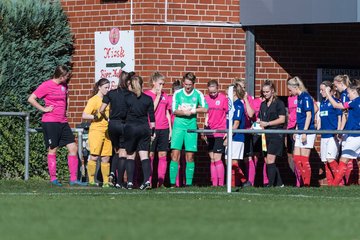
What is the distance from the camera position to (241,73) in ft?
76.7

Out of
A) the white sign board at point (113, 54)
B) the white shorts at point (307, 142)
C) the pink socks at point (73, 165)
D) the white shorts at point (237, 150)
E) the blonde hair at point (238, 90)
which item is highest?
the white sign board at point (113, 54)

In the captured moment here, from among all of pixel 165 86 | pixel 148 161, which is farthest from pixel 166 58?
pixel 148 161

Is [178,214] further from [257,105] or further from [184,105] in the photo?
[257,105]

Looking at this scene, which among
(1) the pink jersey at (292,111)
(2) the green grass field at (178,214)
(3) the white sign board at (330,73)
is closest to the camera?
(2) the green grass field at (178,214)

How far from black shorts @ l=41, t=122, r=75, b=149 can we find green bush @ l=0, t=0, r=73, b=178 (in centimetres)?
225

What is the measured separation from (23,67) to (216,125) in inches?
147

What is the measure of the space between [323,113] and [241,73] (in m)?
2.10

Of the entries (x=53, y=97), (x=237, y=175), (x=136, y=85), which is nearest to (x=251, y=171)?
(x=237, y=175)

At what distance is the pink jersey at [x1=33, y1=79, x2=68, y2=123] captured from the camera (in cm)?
2062

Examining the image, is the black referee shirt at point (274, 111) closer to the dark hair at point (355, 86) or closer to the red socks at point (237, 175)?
the red socks at point (237, 175)

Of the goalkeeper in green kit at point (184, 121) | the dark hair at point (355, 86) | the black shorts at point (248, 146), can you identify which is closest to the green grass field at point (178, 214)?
the goalkeeper in green kit at point (184, 121)

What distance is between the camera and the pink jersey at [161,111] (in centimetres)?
2128

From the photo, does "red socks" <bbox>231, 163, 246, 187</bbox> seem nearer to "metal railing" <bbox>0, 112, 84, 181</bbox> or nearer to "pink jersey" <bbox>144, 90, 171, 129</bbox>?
"pink jersey" <bbox>144, 90, 171, 129</bbox>

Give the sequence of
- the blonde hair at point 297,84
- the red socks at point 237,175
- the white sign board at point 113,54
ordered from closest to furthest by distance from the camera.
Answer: the blonde hair at point 297,84, the red socks at point 237,175, the white sign board at point 113,54
